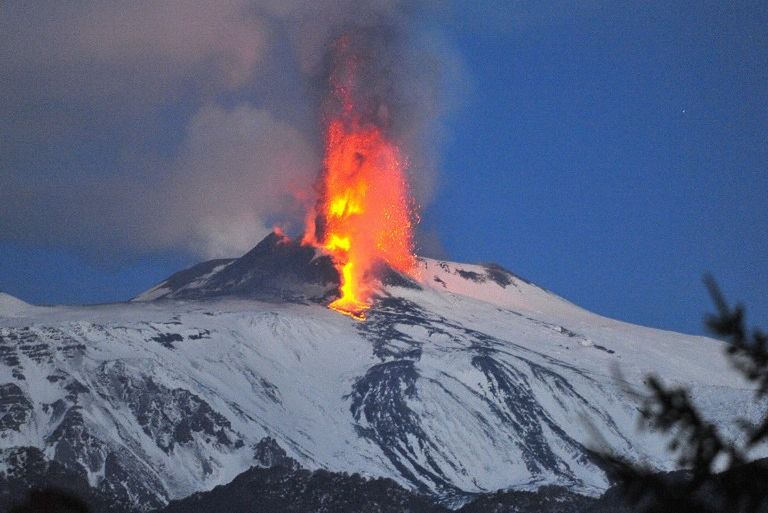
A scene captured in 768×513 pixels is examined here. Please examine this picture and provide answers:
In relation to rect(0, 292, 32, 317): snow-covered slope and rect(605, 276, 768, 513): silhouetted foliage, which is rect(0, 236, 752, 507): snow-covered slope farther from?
rect(605, 276, 768, 513): silhouetted foliage

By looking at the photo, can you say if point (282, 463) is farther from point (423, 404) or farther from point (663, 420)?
point (663, 420)

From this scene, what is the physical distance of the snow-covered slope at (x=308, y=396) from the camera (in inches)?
6191

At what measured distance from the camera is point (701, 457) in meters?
9.66

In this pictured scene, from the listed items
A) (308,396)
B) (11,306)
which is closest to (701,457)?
(308,396)

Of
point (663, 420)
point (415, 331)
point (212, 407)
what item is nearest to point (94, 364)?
point (212, 407)

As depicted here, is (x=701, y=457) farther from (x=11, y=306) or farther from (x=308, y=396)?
(x=11, y=306)

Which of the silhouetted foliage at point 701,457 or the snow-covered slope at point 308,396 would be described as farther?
the snow-covered slope at point 308,396

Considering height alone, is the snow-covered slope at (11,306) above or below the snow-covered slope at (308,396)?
above

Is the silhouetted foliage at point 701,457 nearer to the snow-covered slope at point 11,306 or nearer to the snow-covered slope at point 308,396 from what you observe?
the snow-covered slope at point 308,396

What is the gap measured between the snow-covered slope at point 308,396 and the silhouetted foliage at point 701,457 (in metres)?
143

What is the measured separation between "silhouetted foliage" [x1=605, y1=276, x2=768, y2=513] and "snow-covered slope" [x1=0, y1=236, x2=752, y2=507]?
143009mm

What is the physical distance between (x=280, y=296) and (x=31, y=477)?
55.1 metres

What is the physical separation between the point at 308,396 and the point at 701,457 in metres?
162

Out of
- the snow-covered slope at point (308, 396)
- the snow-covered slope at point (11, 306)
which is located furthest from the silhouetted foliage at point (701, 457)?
the snow-covered slope at point (11, 306)
